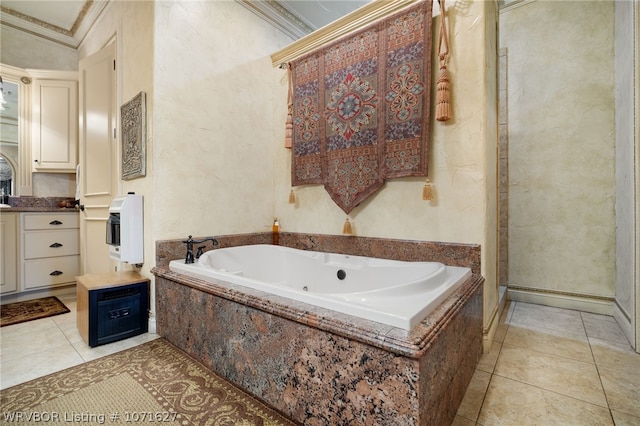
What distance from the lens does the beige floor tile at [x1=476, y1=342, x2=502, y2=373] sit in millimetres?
1587

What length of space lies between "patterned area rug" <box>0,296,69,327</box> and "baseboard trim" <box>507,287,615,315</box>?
4.13 metres

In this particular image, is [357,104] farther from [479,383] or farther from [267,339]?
[479,383]

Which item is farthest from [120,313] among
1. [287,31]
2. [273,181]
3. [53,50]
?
[53,50]

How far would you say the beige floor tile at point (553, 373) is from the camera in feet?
4.49

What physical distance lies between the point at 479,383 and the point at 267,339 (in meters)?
1.12

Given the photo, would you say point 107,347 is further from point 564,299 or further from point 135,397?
point 564,299

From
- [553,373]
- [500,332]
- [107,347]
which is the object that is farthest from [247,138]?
[553,373]

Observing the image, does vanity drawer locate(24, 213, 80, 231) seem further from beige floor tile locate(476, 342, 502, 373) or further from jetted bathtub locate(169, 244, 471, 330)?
beige floor tile locate(476, 342, 502, 373)

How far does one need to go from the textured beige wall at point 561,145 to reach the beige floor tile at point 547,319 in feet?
0.73

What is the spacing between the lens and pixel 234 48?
2496 mm

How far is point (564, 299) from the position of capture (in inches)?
99.6

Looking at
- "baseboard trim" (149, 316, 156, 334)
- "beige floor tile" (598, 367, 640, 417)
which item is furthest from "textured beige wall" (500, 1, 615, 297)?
"baseboard trim" (149, 316, 156, 334)

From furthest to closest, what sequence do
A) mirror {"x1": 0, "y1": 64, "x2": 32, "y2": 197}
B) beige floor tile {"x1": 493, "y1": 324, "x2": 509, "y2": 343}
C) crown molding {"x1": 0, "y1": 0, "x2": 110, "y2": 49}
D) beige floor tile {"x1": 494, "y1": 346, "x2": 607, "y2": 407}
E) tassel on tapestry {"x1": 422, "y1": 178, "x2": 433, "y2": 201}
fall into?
mirror {"x1": 0, "y1": 64, "x2": 32, "y2": 197}, crown molding {"x1": 0, "y1": 0, "x2": 110, "y2": 49}, beige floor tile {"x1": 493, "y1": 324, "x2": 509, "y2": 343}, tassel on tapestry {"x1": 422, "y1": 178, "x2": 433, "y2": 201}, beige floor tile {"x1": 494, "y1": 346, "x2": 607, "y2": 407}

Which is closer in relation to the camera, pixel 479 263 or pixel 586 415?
pixel 586 415
